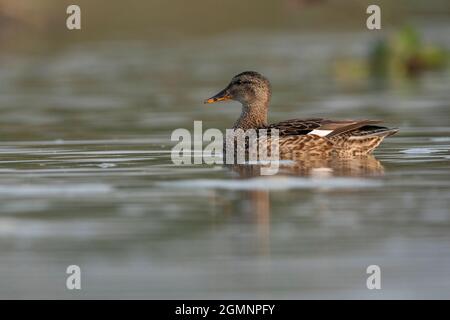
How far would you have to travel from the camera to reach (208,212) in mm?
11203

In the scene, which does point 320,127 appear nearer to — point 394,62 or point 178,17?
point 394,62

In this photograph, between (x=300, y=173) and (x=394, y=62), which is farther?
(x=394, y=62)

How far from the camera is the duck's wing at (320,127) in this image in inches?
594

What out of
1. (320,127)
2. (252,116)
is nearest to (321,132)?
(320,127)

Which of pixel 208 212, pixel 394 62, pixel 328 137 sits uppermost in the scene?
pixel 394 62

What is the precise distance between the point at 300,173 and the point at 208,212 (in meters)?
2.64

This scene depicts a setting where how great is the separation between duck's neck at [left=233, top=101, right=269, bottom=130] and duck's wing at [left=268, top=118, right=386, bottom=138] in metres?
1.45

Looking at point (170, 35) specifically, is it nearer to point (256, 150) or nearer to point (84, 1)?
point (84, 1)

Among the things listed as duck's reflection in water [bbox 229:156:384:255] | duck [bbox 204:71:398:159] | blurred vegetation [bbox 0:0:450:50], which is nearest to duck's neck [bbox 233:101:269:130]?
duck [bbox 204:71:398:159]

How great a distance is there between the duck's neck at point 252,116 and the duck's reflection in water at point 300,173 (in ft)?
6.48

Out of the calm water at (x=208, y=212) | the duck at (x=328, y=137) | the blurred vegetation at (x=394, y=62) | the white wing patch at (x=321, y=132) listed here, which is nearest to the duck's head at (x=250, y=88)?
the calm water at (x=208, y=212)

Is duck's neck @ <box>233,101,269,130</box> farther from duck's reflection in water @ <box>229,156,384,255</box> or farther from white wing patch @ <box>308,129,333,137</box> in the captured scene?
duck's reflection in water @ <box>229,156,384,255</box>

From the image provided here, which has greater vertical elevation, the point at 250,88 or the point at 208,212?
the point at 250,88

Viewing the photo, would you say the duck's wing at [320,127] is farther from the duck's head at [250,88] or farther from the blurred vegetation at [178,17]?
the blurred vegetation at [178,17]
